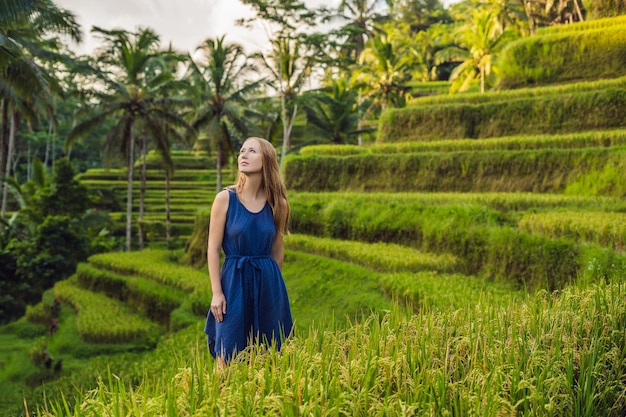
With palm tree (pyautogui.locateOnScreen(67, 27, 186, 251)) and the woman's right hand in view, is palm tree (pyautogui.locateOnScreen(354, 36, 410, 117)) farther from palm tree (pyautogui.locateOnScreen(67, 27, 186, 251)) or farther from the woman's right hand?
the woman's right hand

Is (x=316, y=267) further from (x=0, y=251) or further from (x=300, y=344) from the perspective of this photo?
(x=0, y=251)

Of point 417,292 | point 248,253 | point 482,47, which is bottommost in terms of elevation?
point 417,292

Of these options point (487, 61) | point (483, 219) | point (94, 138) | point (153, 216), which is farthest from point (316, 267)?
point (94, 138)

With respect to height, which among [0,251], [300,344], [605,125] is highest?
[605,125]

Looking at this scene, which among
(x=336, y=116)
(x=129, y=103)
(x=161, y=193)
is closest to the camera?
(x=129, y=103)

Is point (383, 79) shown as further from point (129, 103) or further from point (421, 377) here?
point (421, 377)

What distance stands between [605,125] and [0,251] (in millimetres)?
16589

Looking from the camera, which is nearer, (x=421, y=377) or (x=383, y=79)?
(x=421, y=377)

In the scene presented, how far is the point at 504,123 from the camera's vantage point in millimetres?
11977

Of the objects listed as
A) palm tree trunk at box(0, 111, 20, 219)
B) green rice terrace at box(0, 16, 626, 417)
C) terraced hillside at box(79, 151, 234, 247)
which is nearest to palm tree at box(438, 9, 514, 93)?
green rice terrace at box(0, 16, 626, 417)

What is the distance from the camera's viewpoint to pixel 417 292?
6.07 meters

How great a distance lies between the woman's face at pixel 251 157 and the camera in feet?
9.87

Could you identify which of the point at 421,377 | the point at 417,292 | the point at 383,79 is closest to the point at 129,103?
the point at 383,79

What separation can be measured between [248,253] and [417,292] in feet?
11.1
